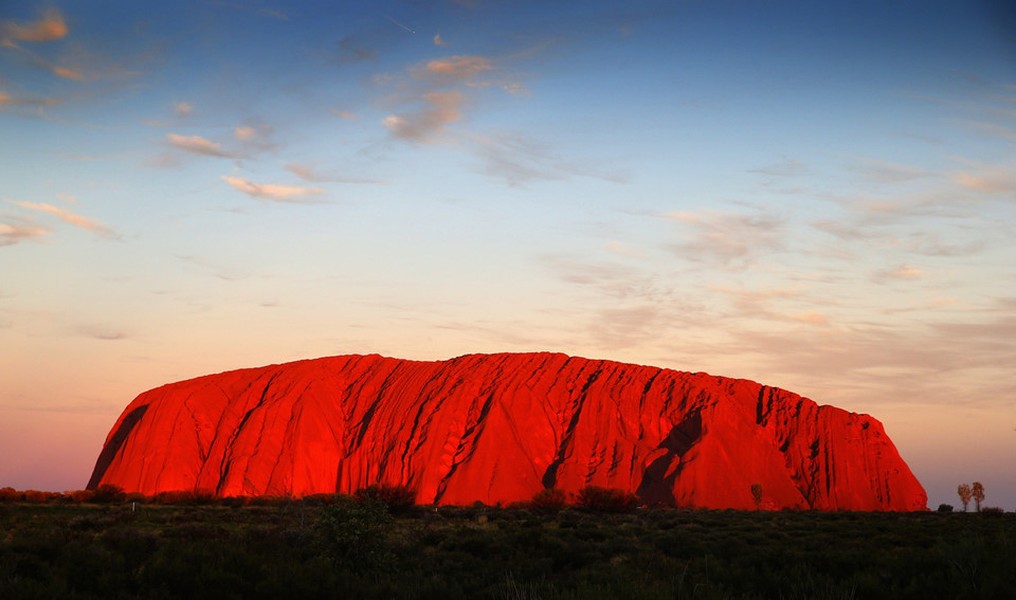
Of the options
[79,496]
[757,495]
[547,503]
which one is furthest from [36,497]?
[757,495]

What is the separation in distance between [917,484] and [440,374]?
5827cm

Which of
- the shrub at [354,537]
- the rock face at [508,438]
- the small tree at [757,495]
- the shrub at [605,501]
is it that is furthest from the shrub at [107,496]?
the small tree at [757,495]

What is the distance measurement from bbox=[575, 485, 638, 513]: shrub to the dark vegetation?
66.9 feet

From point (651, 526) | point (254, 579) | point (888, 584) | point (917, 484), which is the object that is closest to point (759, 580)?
point (888, 584)

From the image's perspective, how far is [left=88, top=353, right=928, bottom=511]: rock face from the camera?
82.0 meters

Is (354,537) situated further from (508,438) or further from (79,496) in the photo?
(508,438)

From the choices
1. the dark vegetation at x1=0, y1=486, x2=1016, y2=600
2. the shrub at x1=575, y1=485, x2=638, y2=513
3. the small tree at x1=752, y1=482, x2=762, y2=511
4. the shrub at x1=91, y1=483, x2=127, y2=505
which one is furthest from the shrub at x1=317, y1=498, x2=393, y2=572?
the small tree at x1=752, y1=482, x2=762, y2=511

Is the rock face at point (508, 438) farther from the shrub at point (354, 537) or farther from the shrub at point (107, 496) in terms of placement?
the shrub at point (354, 537)

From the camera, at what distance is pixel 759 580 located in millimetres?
15875

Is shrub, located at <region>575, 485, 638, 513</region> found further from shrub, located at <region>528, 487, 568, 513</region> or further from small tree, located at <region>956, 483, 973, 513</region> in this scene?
small tree, located at <region>956, 483, 973, 513</region>

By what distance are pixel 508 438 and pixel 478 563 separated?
6211 cm

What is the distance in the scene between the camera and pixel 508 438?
281 feet

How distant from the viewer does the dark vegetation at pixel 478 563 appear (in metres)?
13.7

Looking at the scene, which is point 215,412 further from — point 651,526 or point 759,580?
point 759,580
